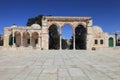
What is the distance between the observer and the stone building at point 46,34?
148ft

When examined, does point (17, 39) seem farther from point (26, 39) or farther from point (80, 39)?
point (80, 39)

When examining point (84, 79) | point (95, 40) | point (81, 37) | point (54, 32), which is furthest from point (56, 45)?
point (84, 79)

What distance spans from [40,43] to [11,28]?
332 inches

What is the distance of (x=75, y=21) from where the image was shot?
45375mm

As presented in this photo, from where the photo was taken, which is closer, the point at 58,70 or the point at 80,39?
the point at 58,70

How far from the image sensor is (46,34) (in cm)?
4553

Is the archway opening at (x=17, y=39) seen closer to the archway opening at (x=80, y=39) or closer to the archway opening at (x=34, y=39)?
the archway opening at (x=34, y=39)

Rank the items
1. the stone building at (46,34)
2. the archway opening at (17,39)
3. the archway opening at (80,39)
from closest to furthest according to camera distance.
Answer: the stone building at (46,34), the archway opening at (80,39), the archway opening at (17,39)

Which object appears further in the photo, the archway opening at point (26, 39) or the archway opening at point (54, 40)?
the archway opening at point (54, 40)


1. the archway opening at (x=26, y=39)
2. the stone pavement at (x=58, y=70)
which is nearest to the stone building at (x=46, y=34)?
the archway opening at (x=26, y=39)

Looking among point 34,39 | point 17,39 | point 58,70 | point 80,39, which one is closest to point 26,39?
point 34,39

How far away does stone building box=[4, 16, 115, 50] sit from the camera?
4519cm

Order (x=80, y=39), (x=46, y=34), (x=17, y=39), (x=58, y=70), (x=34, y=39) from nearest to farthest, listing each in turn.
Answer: (x=58, y=70) < (x=46, y=34) < (x=80, y=39) < (x=17, y=39) < (x=34, y=39)

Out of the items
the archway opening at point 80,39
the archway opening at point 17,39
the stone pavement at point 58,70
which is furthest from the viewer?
the archway opening at point 17,39
